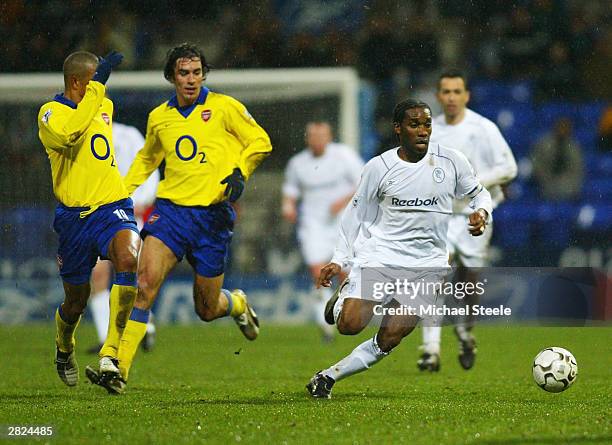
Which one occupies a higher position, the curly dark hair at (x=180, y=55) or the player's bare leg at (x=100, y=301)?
the curly dark hair at (x=180, y=55)

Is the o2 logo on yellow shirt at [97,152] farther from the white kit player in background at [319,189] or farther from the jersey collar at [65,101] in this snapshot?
the white kit player in background at [319,189]

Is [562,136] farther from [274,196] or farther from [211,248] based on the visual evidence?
[211,248]

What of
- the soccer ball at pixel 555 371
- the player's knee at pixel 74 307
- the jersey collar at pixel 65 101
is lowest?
the soccer ball at pixel 555 371

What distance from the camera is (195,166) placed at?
26.4 ft

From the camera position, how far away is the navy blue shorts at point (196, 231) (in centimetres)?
798

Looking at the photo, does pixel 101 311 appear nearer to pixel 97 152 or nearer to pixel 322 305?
pixel 322 305

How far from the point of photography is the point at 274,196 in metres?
13.7

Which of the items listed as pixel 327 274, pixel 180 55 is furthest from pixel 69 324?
pixel 327 274

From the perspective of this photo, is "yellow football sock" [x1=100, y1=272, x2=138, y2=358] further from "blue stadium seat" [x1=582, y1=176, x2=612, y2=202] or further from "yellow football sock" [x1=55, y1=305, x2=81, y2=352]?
"blue stadium seat" [x1=582, y1=176, x2=612, y2=202]

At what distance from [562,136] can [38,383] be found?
269 inches

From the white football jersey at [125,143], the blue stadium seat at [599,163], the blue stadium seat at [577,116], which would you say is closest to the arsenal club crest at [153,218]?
the white football jersey at [125,143]

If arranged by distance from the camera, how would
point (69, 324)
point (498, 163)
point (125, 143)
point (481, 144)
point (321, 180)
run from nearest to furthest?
point (69, 324)
point (498, 163)
point (481, 144)
point (125, 143)
point (321, 180)

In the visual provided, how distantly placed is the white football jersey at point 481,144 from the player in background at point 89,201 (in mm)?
2877

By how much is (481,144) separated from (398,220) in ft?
7.97
